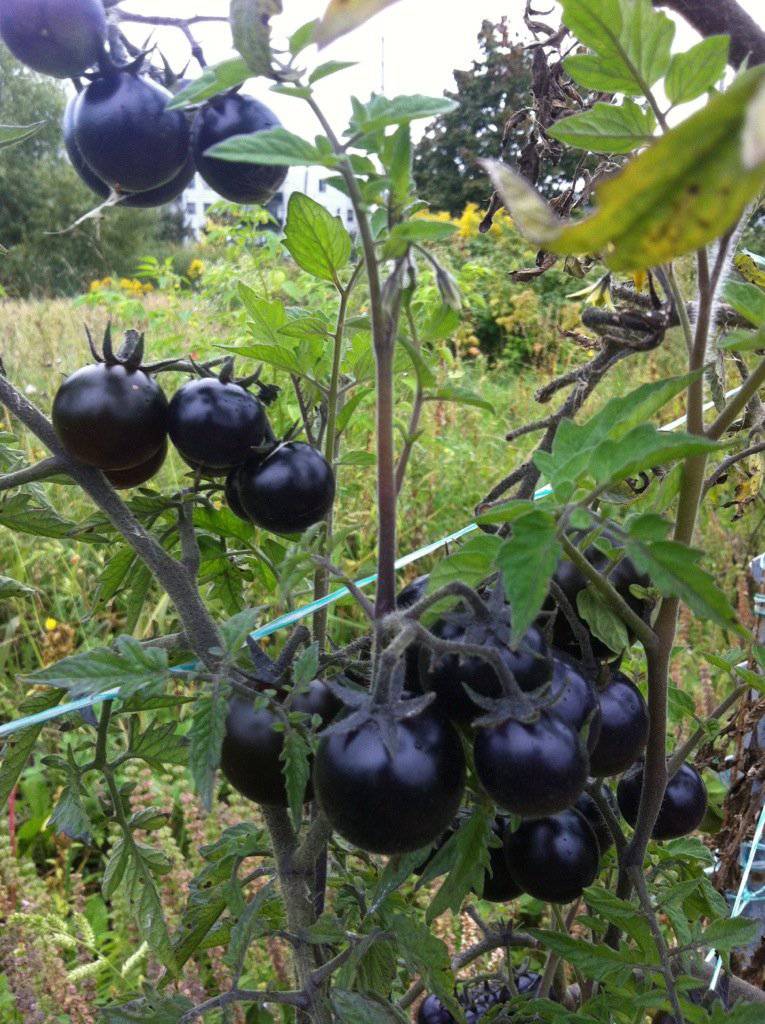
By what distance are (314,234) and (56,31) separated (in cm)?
25

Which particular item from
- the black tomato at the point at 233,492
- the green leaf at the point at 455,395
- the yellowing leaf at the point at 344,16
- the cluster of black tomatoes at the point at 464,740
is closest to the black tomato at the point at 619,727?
the cluster of black tomatoes at the point at 464,740

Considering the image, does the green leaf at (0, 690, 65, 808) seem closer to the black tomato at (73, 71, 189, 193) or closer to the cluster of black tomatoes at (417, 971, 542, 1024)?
the black tomato at (73, 71, 189, 193)

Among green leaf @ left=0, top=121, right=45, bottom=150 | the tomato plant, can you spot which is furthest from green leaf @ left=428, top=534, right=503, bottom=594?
green leaf @ left=0, top=121, right=45, bottom=150

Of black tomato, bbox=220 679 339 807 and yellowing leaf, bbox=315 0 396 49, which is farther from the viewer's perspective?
black tomato, bbox=220 679 339 807

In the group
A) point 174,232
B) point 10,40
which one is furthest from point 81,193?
point 10,40

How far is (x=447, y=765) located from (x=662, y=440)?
22cm

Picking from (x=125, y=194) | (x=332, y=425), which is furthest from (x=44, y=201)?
(x=332, y=425)

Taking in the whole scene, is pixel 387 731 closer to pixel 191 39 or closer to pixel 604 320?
pixel 604 320

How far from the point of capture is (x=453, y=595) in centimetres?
49

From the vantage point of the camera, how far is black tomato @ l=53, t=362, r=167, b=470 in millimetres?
Answer: 638

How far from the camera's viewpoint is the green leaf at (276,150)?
440 mm

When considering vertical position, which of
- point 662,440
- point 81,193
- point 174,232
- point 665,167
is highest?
point 665,167

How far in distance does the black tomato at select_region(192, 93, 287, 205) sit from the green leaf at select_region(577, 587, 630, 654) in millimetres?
439

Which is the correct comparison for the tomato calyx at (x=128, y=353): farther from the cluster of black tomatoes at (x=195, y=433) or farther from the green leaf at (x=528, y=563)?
the green leaf at (x=528, y=563)
